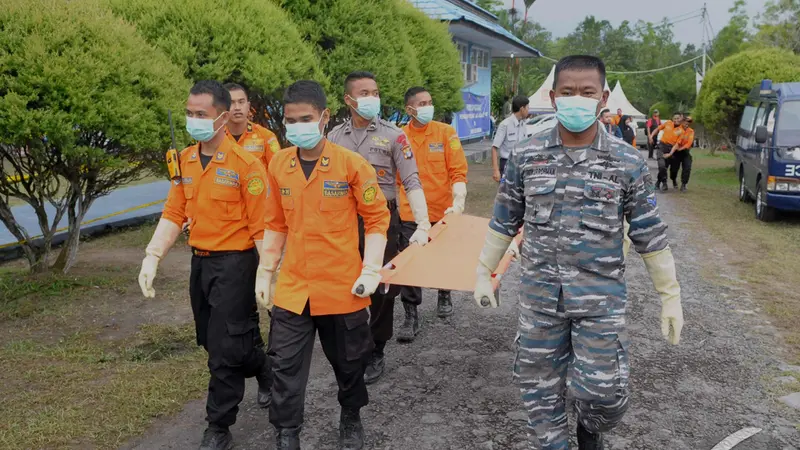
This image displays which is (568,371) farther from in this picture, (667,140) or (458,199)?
(667,140)

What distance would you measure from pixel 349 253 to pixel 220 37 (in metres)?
5.79

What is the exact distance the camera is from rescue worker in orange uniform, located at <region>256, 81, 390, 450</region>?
3.50 metres

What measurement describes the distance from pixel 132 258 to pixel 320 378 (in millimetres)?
4705

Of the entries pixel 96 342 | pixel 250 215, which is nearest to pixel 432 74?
pixel 96 342

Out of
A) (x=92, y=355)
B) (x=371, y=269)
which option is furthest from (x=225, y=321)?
(x=92, y=355)

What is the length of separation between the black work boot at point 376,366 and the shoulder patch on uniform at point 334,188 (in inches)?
63.1

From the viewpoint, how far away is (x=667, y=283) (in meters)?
3.09

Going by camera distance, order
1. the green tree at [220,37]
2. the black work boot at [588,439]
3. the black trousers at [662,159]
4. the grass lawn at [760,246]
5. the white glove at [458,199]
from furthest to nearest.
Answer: the black trousers at [662,159], the green tree at [220,37], the grass lawn at [760,246], the white glove at [458,199], the black work boot at [588,439]

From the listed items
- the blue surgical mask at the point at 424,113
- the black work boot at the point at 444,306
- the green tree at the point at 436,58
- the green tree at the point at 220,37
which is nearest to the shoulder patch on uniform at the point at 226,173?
the blue surgical mask at the point at 424,113

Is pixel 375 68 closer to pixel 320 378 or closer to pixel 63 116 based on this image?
pixel 63 116

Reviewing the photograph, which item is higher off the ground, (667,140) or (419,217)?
(419,217)

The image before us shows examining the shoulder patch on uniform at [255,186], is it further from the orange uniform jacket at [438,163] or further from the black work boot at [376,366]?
the orange uniform jacket at [438,163]

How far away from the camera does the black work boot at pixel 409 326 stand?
18.5ft

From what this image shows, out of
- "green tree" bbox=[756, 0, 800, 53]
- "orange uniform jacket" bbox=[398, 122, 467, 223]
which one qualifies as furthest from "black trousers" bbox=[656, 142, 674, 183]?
"green tree" bbox=[756, 0, 800, 53]
